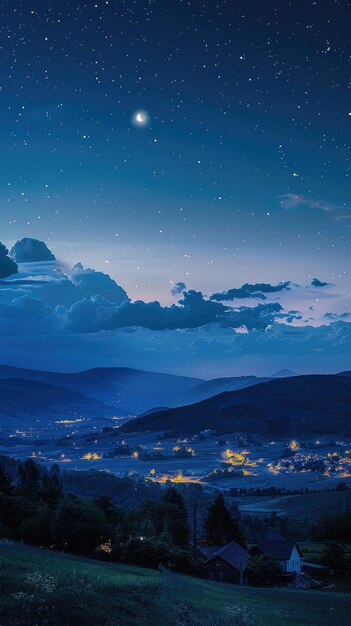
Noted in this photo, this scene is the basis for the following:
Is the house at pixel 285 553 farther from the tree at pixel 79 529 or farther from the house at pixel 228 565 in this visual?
the tree at pixel 79 529

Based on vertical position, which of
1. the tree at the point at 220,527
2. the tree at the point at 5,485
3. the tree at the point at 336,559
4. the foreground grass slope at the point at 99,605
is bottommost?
the tree at the point at 336,559

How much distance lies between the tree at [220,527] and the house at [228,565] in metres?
15.9

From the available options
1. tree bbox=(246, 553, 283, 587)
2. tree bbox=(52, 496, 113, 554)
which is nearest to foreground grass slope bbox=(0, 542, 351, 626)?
tree bbox=(52, 496, 113, 554)

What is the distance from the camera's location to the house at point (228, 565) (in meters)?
67.0

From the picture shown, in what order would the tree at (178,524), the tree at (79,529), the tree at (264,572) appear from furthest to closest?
the tree at (178,524), the tree at (264,572), the tree at (79,529)

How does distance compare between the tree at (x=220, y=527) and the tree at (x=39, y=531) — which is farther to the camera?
the tree at (x=220, y=527)

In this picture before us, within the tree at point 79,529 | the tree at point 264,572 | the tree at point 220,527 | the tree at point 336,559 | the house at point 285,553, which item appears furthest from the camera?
the tree at point 220,527

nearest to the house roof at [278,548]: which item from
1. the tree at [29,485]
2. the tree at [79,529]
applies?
the tree at [29,485]

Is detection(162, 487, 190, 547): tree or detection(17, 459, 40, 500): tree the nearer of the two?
detection(17, 459, 40, 500): tree

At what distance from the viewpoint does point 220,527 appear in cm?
8788

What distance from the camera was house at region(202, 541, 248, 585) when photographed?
67000 millimetres

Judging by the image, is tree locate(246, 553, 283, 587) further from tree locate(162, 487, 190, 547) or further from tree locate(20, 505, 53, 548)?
tree locate(20, 505, 53, 548)

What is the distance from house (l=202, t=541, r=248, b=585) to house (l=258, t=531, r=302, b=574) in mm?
10062

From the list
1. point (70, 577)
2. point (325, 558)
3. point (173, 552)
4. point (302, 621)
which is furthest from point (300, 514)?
point (70, 577)
